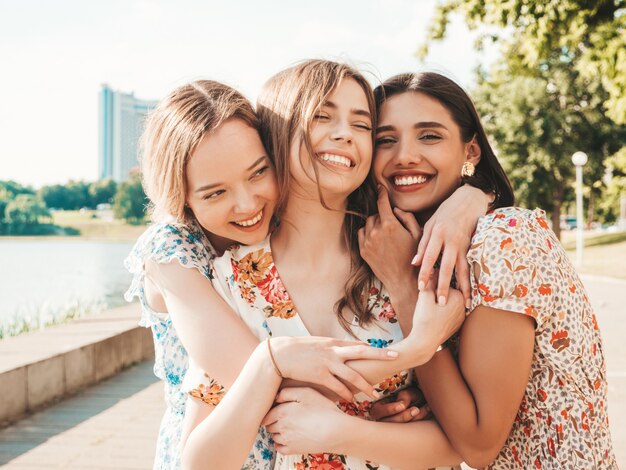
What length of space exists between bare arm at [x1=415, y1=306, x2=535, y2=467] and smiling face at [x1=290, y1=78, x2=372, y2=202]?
590 millimetres

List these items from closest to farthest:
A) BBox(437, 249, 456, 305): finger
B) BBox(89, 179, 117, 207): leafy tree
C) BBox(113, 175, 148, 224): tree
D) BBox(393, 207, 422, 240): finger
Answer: BBox(437, 249, 456, 305): finger < BBox(393, 207, 422, 240): finger < BBox(113, 175, 148, 224): tree < BBox(89, 179, 117, 207): leafy tree

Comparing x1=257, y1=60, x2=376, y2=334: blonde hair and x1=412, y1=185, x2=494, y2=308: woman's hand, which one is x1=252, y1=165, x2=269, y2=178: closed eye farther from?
x1=412, y1=185, x2=494, y2=308: woman's hand

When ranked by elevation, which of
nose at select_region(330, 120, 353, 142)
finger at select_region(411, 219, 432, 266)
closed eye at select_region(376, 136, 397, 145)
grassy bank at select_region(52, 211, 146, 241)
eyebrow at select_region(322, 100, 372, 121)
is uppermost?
eyebrow at select_region(322, 100, 372, 121)

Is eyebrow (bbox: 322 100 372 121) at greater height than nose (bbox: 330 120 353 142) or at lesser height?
greater

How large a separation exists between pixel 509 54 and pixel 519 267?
840 cm

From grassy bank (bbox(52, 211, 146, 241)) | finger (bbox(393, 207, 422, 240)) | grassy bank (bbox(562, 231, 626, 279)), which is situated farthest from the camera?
grassy bank (bbox(52, 211, 146, 241))

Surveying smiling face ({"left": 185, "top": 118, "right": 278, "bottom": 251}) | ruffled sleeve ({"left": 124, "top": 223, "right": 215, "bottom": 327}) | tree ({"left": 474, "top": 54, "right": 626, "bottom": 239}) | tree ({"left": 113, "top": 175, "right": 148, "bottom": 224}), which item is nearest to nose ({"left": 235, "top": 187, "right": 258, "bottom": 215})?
smiling face ({"left": 185, "top": 118, "right": 278, "bottom": 251})

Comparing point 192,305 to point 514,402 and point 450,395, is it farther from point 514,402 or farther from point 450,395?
point 514,402

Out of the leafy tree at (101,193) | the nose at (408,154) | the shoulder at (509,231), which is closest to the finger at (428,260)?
the shoulder at (509,231)

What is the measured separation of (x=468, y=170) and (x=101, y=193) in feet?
122

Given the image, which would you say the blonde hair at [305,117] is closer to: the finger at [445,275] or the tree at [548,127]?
the finger at [445,275]

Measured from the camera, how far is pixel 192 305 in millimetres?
1903

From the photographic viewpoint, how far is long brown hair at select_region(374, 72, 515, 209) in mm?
2250

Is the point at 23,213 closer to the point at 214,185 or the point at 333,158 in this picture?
the point at 214,185
